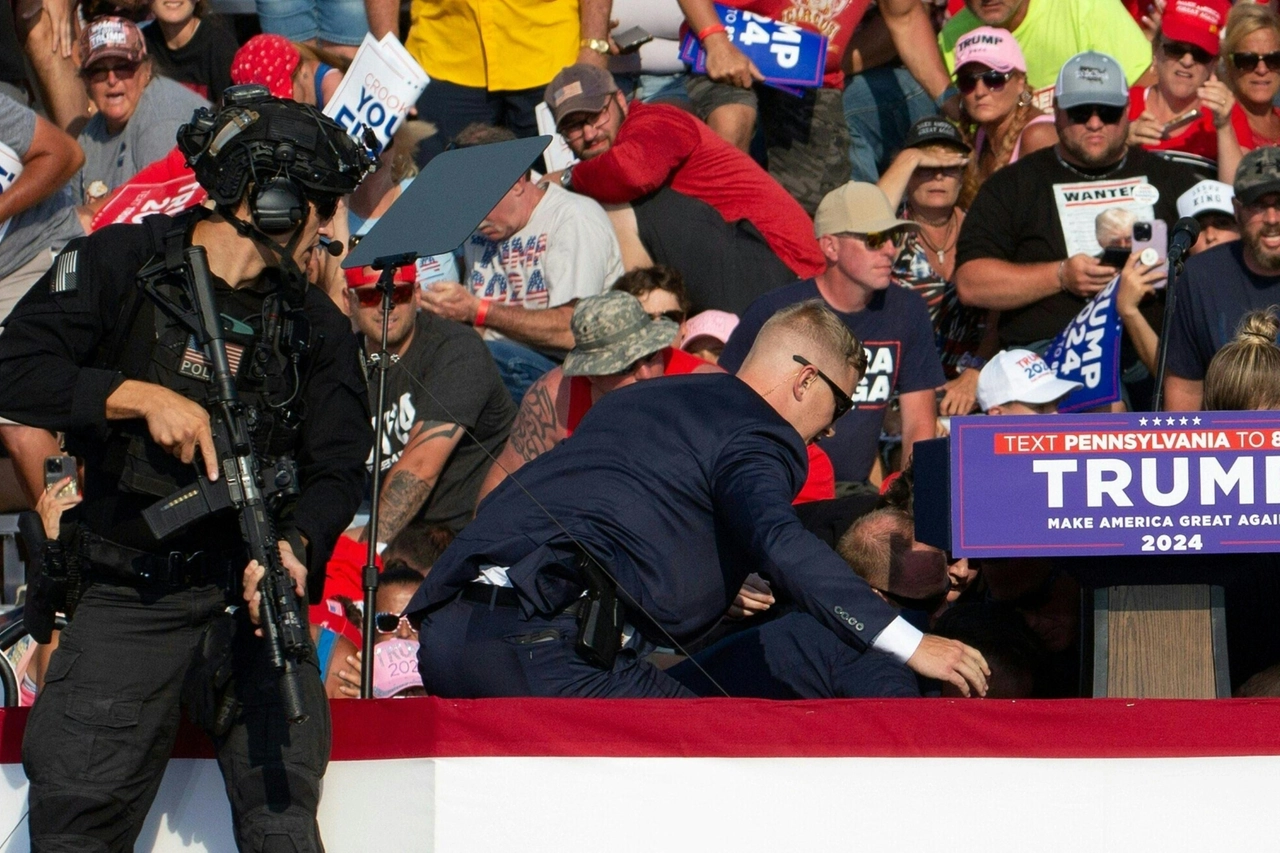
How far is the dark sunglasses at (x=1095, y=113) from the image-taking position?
23.4 feet

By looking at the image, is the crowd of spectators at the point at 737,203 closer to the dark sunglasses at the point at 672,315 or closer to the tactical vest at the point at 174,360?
the dark sunglasses at the point at 672,315

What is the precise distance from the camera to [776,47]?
325 inches

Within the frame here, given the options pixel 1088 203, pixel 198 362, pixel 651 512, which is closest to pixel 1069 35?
pixel 1088 203

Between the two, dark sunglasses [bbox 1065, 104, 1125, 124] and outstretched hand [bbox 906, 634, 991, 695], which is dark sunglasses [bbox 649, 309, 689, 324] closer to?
dark sunglasses [bbox 1065, 104, 1125, 124]

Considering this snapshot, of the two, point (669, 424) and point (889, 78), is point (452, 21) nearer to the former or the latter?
point (889, 78)

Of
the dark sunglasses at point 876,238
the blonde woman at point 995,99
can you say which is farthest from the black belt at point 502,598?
the blonde woman at point 995,99

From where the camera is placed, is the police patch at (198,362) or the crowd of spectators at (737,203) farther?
the crowd of spectators at (737,203)

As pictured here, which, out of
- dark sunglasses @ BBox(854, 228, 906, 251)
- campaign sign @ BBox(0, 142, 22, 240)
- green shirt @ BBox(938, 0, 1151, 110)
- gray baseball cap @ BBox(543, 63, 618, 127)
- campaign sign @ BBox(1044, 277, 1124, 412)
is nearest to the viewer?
campaign sign @ BBox(1044, 277, 1124, 412)

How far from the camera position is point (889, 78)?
884cm

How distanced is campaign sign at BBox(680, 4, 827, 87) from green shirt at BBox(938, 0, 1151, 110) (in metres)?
0.75

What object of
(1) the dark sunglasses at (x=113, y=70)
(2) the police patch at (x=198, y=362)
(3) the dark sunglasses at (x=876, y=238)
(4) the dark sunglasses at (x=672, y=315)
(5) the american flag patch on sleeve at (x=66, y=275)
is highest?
(5) the american flag patch on sleeve at (x=66, y=275)

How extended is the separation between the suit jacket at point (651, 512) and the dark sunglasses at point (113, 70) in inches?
181

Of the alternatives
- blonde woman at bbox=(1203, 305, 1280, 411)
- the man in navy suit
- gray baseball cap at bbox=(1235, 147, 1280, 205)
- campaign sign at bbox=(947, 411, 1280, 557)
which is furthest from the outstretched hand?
gray baseball cap at bbox=(1235, 147, 1280, 205)

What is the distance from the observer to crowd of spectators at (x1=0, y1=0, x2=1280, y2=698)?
6359 millimetres
